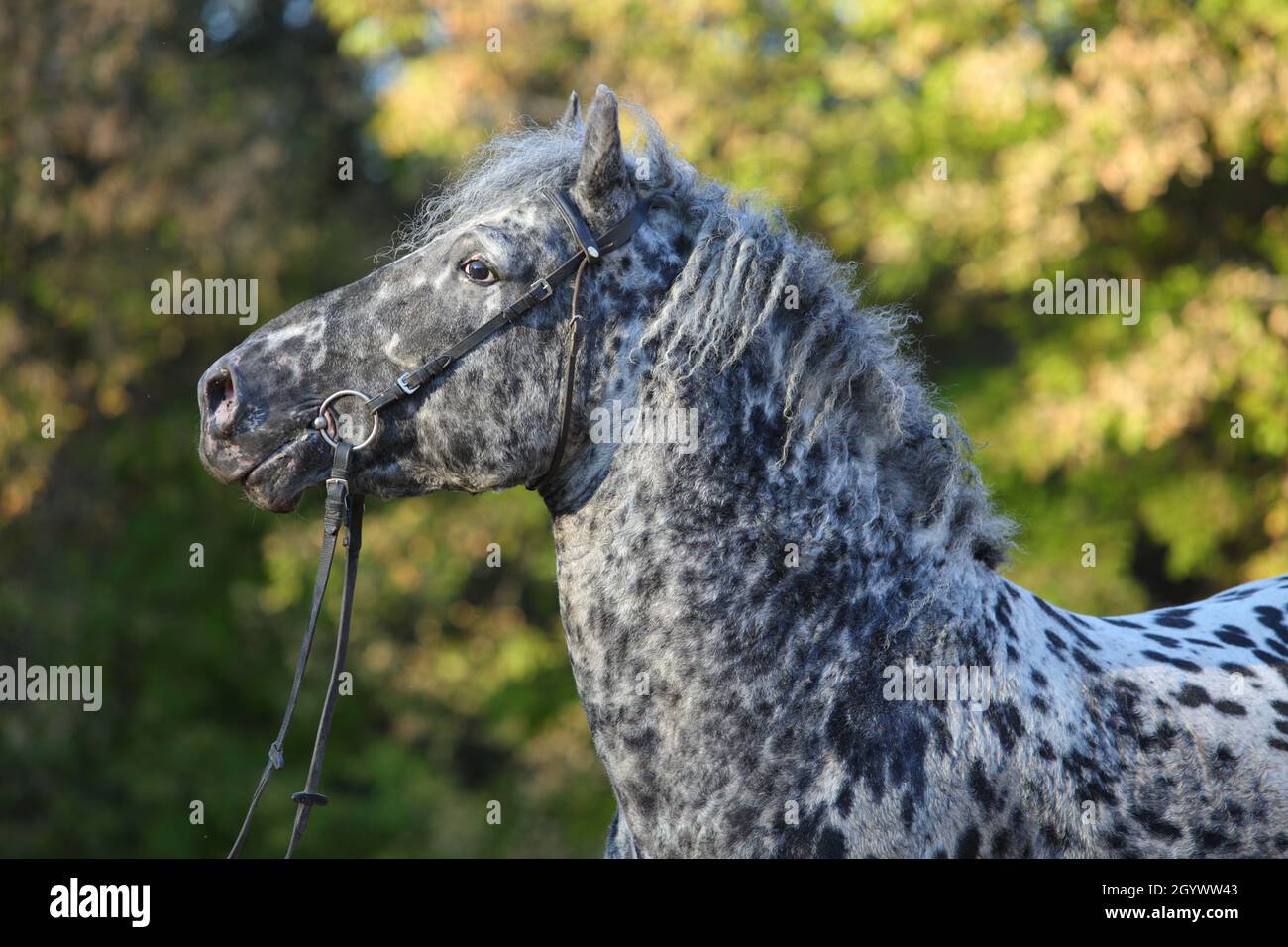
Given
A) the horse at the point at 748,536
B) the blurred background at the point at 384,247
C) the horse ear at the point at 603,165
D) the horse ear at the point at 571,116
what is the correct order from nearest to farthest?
1. the horse at the point at 748,536
2. the horse ear at the point at 603,165
3. the horse ear at the point at 571,116
4. the blurred background at the point at 384,247

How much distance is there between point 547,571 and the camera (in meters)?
10.9

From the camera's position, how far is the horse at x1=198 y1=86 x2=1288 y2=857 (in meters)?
2.67

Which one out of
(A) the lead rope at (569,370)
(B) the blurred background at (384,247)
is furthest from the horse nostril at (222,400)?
(B) the blurred background at (384,247)

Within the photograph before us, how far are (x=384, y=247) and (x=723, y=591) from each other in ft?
30.3

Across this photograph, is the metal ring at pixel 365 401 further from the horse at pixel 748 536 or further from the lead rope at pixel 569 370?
the lead rope at pixel 569 370

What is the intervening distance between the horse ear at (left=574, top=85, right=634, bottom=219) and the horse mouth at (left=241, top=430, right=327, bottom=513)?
812mm

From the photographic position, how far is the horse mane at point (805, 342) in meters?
2.82

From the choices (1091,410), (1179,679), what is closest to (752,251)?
(1179,679)

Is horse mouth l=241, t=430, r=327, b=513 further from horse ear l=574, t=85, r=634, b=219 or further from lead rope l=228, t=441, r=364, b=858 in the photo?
horse ear l=574, t=85, r=634, b=219

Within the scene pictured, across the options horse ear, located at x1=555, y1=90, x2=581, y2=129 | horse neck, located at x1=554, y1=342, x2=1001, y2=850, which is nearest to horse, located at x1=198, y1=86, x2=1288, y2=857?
horse neck, located at x1=554, y1=342, x2=1001, y2=850

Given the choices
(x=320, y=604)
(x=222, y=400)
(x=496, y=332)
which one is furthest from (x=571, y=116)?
(x=320, y=604)

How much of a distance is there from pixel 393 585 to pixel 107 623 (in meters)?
3.06

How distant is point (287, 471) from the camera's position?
2.85 meters

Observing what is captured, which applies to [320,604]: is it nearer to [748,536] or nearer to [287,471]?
[287,471]
